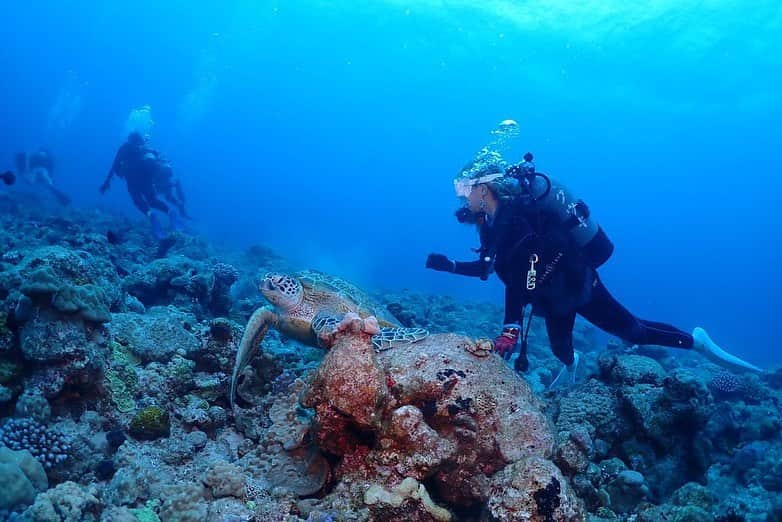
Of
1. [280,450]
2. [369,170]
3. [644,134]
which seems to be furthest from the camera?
[369,170]

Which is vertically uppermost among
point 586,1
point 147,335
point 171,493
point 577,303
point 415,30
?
point 415,30

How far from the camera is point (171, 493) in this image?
8.56 ft

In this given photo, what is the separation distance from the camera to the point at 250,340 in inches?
156

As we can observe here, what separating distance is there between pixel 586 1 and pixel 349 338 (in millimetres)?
38907

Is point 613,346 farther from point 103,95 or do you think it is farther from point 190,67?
→ point 103,95

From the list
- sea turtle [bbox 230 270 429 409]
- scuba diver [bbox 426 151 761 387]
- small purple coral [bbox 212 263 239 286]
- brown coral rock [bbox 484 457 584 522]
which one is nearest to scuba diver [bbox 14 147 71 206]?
small purple coral [bbox 212 263 239 286]

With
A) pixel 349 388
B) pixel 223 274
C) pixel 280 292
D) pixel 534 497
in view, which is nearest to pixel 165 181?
pixel 223 274

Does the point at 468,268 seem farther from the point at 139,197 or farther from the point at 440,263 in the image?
the point at 139,197

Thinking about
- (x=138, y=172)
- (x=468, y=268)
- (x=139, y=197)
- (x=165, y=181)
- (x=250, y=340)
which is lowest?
(x=250, y=340)

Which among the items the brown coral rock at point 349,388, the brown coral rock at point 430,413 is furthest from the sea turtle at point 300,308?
the brown coral rock at point 349,388

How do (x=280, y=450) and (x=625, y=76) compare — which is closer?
(x=280, y=450)

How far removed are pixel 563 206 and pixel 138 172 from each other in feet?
46.4

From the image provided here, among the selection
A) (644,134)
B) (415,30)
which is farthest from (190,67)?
(644,134)

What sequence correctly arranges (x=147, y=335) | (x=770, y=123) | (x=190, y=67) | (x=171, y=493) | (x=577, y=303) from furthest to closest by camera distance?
(x=190, y=67) < (x=770, y=123) < (x=577, y=303) < (x=147, y=335) < (x=171, y=493)
